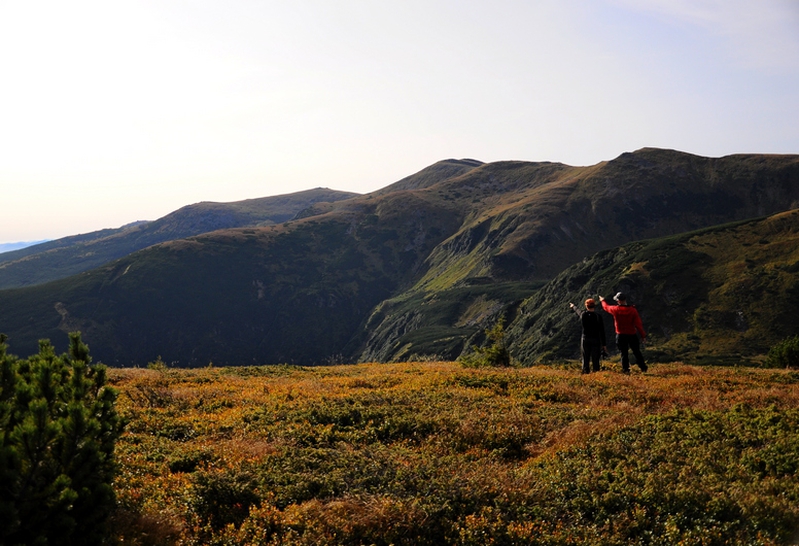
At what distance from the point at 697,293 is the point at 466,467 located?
11342 cm

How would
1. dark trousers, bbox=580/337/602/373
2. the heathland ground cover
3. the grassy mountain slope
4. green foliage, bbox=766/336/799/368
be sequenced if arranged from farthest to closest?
the grassy mountain slope < green foliage, bbox=766/336/799/368 < dark trousers, bbox=580/337/602/373 < the heathland ground cover

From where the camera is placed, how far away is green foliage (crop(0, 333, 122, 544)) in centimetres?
555

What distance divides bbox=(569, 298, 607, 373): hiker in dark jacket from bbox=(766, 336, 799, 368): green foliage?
12.5m

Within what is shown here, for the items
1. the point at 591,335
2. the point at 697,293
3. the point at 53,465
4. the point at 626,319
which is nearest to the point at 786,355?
the point at 626,319

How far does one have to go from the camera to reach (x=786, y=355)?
1052 inches

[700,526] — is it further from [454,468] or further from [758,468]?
[454,468]

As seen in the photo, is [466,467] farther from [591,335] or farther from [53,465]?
[591,335]

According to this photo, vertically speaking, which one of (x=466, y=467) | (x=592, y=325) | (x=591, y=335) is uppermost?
(x=592, y=325)

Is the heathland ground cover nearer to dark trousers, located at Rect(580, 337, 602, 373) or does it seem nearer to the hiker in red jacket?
the hiker in red jacket

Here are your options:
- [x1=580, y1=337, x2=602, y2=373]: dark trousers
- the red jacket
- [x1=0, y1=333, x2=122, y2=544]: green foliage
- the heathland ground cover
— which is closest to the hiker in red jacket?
the red jacket

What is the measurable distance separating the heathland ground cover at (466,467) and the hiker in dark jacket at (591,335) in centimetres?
431

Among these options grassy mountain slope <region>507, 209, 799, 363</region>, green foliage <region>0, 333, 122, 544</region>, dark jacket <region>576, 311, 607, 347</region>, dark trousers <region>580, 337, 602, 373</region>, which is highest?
green foliage <region>0, 333, 122, 544</region>

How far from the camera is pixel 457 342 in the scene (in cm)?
15225

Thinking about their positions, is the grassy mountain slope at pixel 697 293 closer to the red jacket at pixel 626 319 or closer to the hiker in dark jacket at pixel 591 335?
the hiker in dark jacket at pixel 591 335
